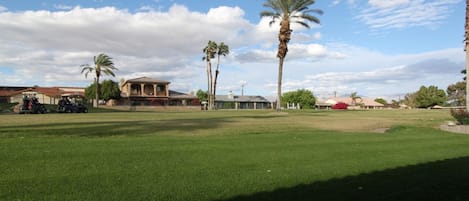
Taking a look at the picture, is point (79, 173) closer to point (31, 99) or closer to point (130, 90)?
point (31, 99)

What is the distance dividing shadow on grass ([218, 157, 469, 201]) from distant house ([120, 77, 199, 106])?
303 ft

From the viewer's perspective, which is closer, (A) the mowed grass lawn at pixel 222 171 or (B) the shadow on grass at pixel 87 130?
(A) the mowed grass lawn at pixel 222 171

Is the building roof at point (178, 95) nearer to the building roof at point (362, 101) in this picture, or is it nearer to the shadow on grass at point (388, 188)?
the building roof at point (362, 101)

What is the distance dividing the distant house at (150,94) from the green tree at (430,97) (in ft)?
211

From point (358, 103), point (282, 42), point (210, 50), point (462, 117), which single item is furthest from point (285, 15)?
point (358, 103)

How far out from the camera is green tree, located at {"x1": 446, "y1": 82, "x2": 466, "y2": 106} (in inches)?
4249

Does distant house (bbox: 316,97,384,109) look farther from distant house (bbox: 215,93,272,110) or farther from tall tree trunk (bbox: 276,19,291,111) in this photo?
tall tree trunk (bbox: 276,19,291,111)

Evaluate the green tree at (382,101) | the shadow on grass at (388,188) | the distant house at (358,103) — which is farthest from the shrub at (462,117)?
the green tree at (382,101)

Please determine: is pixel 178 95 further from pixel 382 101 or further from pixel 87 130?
pixel 382 101

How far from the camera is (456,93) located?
382 feet

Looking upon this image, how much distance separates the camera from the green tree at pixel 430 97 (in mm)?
122312

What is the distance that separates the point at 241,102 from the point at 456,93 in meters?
57.4

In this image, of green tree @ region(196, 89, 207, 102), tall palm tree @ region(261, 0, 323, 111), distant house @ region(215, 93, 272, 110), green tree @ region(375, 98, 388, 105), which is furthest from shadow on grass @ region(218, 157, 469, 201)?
green tree @ region(375, 98, 388, 105)

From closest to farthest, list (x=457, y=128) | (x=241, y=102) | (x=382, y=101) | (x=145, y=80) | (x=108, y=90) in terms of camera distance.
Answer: (x=457, y=128) → (x=108, y=90) → (x=145, y=80) → (x=241, y=102) → (x=382, y=101)
